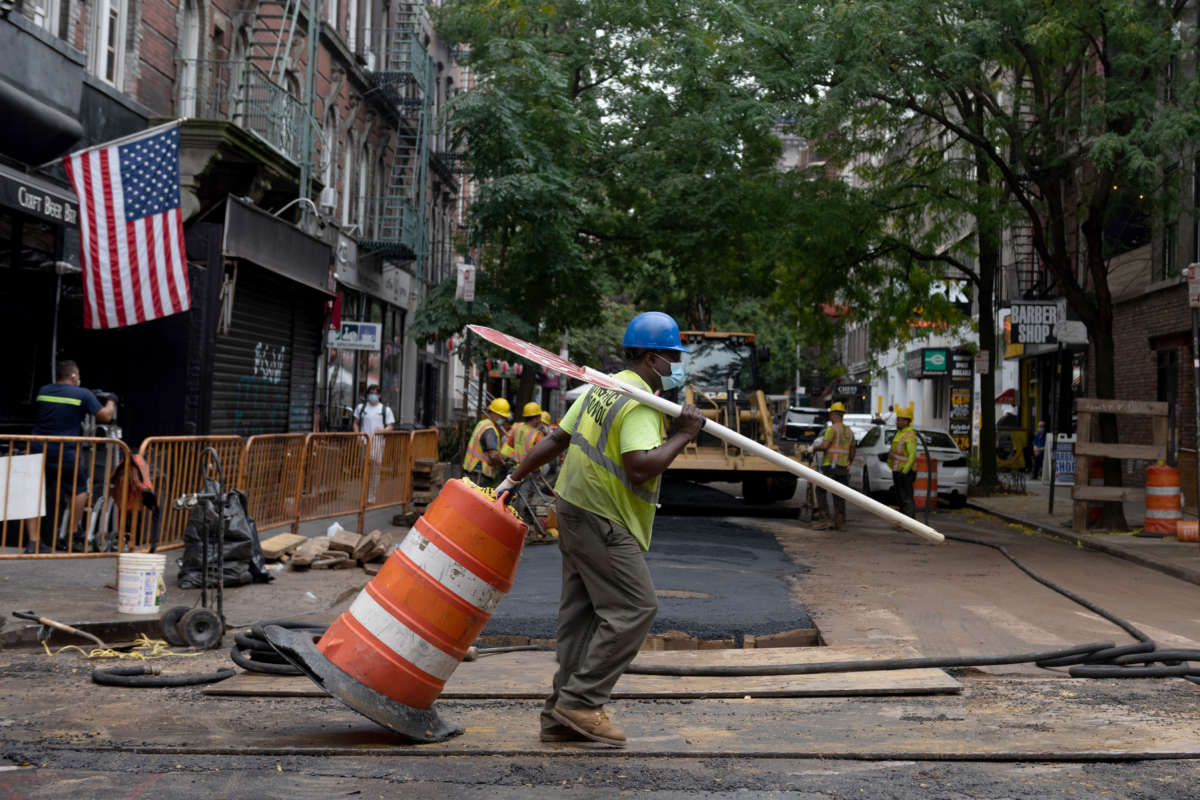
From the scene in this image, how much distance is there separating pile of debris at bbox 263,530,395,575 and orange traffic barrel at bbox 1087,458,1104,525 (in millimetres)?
10385

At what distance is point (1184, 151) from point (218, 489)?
43.5ft

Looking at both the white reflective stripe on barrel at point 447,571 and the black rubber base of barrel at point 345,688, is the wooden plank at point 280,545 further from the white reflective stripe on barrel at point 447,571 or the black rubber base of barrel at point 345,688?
the white reflective stripe on barrel at point 447,571

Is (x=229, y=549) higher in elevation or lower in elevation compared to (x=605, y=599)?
lower

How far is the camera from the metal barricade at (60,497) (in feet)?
31.5

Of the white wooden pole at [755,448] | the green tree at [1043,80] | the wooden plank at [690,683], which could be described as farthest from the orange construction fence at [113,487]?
the green tree at [1043,80]

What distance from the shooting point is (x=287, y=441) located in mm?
12516

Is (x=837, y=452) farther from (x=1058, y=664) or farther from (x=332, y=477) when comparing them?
(x=1058, y=664)

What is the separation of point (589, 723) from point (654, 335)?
1621 mm

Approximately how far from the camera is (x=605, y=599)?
17.8ft

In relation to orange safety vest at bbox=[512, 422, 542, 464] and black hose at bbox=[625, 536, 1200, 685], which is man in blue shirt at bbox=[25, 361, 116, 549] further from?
black hose at bbox=[625, 536, 1200, 685]

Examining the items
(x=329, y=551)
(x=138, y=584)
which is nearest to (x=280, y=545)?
(x=329, y=551)

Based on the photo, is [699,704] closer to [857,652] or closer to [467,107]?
[857,652]

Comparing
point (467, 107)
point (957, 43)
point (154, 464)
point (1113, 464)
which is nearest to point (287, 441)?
point (154, 464)

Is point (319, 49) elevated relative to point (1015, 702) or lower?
elevated
